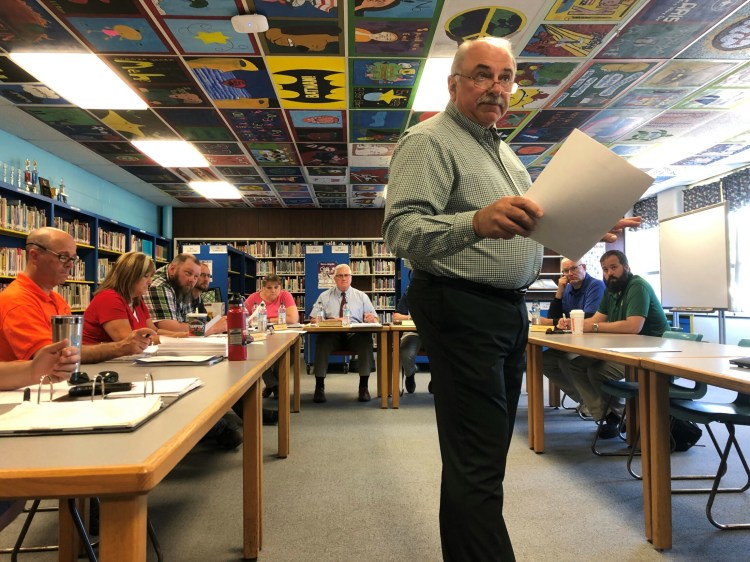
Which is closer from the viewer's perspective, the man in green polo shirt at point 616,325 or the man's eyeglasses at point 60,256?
the man's eyeglasses at point 60,256

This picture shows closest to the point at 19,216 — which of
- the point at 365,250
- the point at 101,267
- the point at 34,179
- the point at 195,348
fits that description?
the point at 34,179

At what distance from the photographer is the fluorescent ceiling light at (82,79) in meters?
3.95

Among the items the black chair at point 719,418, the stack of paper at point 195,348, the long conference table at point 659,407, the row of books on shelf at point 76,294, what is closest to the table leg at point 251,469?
the stack of paper at point 195,348

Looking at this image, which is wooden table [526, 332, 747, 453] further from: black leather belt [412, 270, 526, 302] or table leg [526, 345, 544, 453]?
black leather belt [412, 270, 526, 302]

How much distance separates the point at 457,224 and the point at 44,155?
6798 millimetres

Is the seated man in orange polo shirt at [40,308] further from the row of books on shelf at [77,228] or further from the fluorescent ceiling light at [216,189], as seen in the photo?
the fluorescent ceiling light at [216,189]

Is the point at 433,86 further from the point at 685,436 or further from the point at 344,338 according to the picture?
the point at 685,436

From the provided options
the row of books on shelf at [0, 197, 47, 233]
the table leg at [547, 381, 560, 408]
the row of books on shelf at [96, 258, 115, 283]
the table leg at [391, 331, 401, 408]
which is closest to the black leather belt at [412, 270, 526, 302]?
the table leg at [391, 331, 401, 408]

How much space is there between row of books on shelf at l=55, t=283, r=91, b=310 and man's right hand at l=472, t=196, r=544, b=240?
584 centimetres

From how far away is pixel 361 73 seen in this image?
4223 millimetres

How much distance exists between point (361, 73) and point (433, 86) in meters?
0.69

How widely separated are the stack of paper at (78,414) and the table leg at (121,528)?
0.18m

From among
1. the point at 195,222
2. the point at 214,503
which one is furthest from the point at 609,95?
the point at 195,222

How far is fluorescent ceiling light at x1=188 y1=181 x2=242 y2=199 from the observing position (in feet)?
25.9
